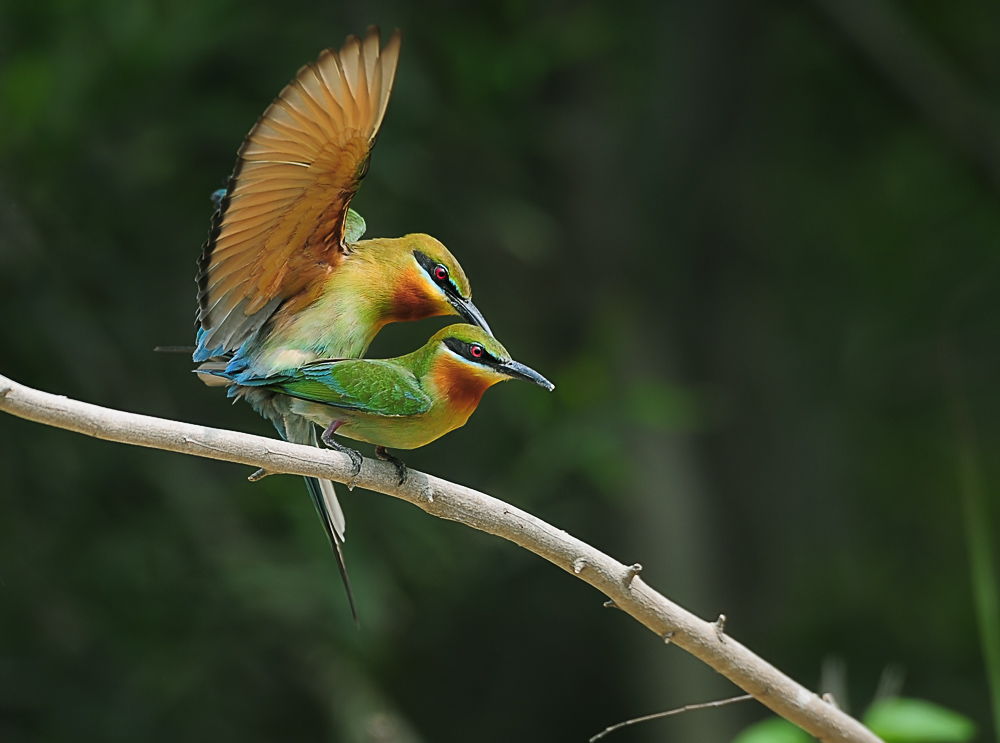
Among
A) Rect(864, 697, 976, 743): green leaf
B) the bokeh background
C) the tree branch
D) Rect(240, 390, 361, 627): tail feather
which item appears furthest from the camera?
the bokeh background

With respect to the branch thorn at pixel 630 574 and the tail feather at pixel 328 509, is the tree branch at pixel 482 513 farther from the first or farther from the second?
the tail feather at pixel 328 509

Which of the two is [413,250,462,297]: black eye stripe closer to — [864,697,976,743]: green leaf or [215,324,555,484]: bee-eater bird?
[215,324,555,484]: bee-eater bird

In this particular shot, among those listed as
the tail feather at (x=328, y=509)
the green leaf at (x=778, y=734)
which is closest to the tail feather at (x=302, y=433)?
the tail feather at (x=328, y=509)

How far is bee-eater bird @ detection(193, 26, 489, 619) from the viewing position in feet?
4.51

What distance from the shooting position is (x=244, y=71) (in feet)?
10.6

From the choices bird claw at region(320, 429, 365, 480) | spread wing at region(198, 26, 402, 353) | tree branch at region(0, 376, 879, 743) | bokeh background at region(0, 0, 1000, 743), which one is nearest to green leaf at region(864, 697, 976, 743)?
tree branch at region(0, 376, 879, 743)

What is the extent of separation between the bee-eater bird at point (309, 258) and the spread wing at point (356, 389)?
3 cm

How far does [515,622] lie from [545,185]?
6.13 feet

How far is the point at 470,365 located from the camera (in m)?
1.54

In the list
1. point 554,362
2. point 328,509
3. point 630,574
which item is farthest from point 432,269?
point 554,362

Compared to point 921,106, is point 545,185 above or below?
below

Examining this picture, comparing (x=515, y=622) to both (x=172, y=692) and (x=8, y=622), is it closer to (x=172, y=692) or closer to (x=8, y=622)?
(x=172, y=692)

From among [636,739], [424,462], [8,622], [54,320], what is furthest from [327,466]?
[636,739]

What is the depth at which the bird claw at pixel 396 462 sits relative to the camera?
5.05ft
